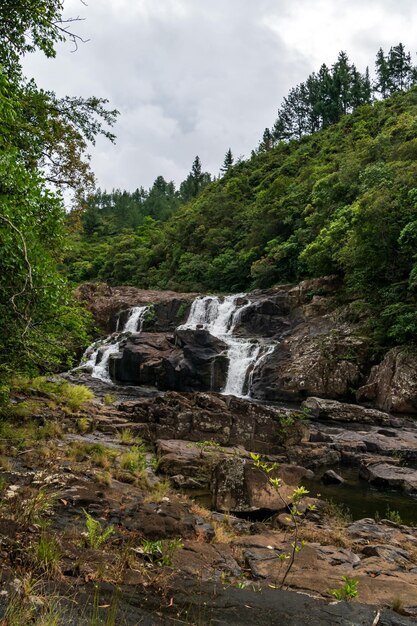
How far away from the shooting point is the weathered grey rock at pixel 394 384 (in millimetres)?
21719

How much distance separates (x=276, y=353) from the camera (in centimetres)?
2834

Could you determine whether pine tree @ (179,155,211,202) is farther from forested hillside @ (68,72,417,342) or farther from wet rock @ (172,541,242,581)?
wet rock @ (172,541,242,581)

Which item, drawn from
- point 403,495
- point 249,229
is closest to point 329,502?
point 403,495

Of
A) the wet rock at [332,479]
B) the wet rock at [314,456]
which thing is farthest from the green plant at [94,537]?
the wet rock at [314,456]

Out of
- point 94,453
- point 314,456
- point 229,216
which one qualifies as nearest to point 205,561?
point 94,453

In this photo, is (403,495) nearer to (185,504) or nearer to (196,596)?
(185,504)

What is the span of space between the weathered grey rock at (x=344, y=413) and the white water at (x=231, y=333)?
7167 millimetres

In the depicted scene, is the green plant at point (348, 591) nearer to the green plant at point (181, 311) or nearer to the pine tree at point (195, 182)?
the green plant at point (181, 311)

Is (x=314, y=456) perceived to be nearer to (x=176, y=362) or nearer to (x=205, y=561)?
(x=205, y=561)

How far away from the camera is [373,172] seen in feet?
100

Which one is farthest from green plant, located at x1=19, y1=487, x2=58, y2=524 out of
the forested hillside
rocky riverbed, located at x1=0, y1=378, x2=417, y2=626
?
the forested hillside

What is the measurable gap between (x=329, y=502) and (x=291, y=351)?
57.4ft

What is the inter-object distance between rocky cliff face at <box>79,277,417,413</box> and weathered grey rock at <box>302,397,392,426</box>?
7.86ft

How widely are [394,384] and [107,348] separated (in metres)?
21.1
